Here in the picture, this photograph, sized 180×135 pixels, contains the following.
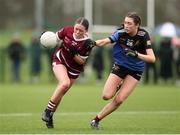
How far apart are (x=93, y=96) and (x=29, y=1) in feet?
81.0

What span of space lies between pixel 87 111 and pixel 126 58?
497 cm

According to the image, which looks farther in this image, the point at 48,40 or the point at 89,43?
the point at 48,40

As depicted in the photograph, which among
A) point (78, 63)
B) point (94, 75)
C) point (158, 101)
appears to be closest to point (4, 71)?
point (94, 75)

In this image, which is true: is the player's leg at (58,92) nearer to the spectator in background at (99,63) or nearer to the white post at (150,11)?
the spectator in background at (99,63)

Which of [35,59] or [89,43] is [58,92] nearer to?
[89,43]

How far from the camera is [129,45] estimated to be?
13875 mm

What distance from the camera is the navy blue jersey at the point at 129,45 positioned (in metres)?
13.8

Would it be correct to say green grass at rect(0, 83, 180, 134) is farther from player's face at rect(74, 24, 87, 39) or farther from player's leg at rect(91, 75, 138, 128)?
player's face at rect(74, 24, 87, 39)

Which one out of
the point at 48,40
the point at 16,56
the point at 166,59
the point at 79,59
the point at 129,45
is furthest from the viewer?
the point at 16,56

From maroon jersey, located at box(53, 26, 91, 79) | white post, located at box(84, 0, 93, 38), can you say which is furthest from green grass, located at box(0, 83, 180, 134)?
white post, located at box(84, 0, 93, 38)

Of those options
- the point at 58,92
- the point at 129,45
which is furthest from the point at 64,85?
the point at 129,45

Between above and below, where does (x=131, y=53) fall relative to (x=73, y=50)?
above

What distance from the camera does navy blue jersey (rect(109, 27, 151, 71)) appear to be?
45.4 ft

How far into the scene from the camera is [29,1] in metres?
48.4
